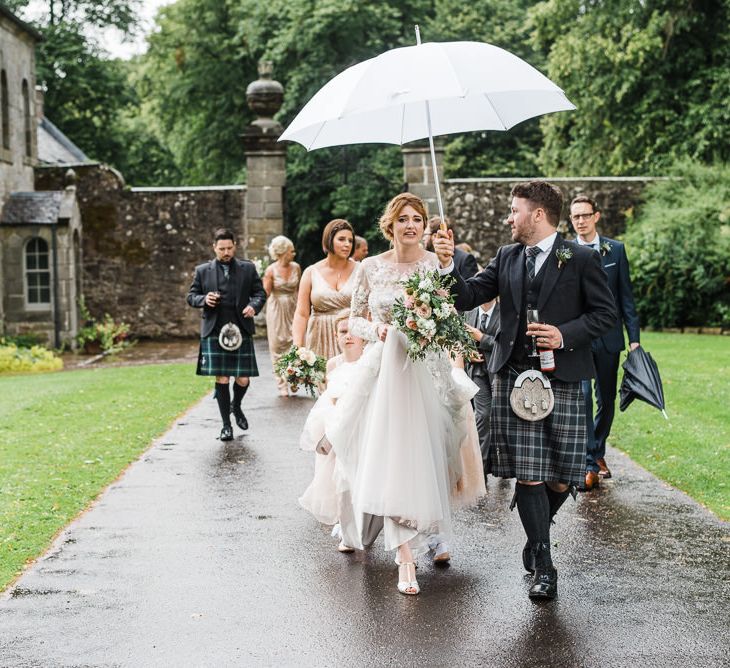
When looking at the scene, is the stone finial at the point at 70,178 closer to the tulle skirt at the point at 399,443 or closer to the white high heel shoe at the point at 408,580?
the tulle skirt at the point at 399,443

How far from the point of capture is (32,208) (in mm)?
24344

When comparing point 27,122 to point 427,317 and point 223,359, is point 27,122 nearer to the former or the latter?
point 223,359

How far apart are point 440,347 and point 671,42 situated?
1064 inches

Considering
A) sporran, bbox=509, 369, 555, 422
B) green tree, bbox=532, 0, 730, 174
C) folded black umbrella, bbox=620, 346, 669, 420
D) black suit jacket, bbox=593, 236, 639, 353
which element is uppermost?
green tree, bbox=532, 0, 730, 174

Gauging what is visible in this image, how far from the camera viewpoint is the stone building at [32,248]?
79.0 feet

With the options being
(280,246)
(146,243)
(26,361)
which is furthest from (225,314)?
(146,243)

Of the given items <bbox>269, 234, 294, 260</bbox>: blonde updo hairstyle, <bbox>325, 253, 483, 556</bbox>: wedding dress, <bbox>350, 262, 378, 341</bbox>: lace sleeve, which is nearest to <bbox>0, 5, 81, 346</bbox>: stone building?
<bbox>269, 234, 294, 260</bbox>: blonde updo hairstyle

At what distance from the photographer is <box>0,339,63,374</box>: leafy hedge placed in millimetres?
20562

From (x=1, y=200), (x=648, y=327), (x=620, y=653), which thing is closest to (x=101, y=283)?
(x=1, y=200)

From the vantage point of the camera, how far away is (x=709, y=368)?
1622 centimetres

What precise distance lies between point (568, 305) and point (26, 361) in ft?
55.7

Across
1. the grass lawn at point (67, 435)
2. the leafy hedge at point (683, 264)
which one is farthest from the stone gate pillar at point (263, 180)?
the leafy hedge at point (683, 264)

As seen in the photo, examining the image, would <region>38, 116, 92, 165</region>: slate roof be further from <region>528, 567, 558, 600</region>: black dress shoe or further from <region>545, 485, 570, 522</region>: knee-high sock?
<region>528, 567, 558, 600</region>: black dress shoe

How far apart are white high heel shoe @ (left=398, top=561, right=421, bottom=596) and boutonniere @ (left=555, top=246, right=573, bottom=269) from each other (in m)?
1.82
